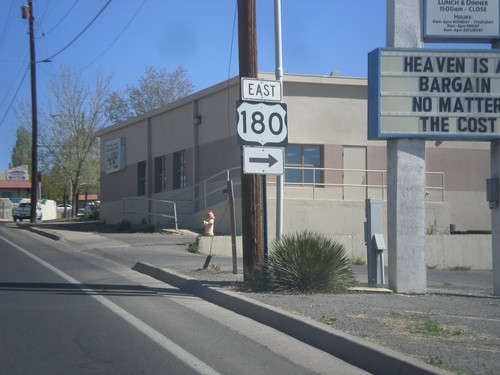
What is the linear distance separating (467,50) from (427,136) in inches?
71.7

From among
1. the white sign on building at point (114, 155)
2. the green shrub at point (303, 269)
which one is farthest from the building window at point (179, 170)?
the green shrub at point (303, 269)

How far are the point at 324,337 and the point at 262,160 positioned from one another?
4.68m

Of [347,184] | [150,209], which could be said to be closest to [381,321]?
[347,184]

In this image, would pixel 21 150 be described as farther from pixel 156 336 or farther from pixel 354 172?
pixel 156 336

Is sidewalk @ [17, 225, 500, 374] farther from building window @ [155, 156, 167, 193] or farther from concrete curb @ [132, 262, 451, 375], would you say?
building window @ [155, 156, 167, 193]

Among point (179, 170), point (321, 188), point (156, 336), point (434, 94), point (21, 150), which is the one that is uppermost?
point (21, 150)

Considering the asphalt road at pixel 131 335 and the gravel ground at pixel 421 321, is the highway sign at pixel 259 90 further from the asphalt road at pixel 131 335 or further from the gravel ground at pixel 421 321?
the asphalt road at pixel 131 335

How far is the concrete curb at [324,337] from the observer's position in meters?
6.87

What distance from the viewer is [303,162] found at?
27.1 metres

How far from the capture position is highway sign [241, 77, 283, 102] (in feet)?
41.0

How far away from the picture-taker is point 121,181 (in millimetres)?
37438

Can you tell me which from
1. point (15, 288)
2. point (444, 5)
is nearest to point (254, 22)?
point (444, 5)

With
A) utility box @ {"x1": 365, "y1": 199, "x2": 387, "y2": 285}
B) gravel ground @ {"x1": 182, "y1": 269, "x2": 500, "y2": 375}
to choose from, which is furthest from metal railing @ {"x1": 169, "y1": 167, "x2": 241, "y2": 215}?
gravel ground @ {"x1": 182, "y1": 269, "x2": 500, "y2": 375}

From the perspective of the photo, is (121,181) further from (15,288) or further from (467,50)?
(467,50)
